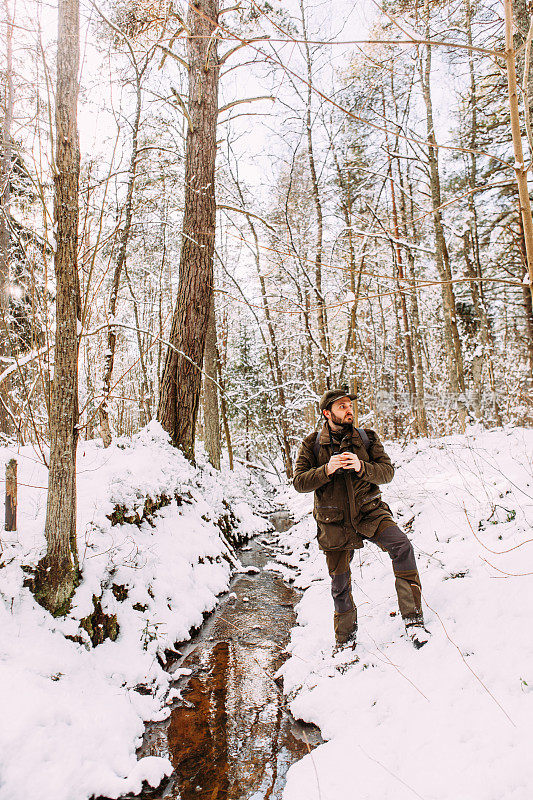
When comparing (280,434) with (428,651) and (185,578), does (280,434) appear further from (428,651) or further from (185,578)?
(428,651)

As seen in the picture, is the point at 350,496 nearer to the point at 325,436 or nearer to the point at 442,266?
the point at 325,436

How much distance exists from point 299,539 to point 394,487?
8.24 ft

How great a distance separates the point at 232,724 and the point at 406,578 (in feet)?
5.54

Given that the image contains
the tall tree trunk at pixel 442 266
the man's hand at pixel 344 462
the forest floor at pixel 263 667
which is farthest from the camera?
the tall tree trunk at pixel 442 266

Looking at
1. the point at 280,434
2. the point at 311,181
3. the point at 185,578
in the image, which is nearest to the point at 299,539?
the point at 185,578

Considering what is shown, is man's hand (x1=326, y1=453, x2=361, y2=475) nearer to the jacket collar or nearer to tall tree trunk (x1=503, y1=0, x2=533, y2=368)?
the jacket collar

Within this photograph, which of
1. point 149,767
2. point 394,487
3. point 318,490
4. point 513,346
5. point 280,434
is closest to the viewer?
point 149,767

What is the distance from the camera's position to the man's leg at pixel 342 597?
3.65 meters

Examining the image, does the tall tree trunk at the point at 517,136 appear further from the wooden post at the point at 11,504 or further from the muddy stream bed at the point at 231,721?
the wooden post at the point at 11,504

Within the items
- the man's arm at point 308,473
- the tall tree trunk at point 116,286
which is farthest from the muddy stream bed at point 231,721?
the tall tree trunk at point 116,286

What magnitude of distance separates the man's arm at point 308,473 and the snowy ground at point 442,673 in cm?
126

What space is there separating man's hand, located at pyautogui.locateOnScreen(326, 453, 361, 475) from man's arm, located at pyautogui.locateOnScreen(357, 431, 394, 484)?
0.08 m

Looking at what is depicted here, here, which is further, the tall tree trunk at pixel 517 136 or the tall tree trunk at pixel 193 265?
the tall tree trunk at pixel 193 265

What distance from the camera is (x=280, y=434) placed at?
16.1 metres
